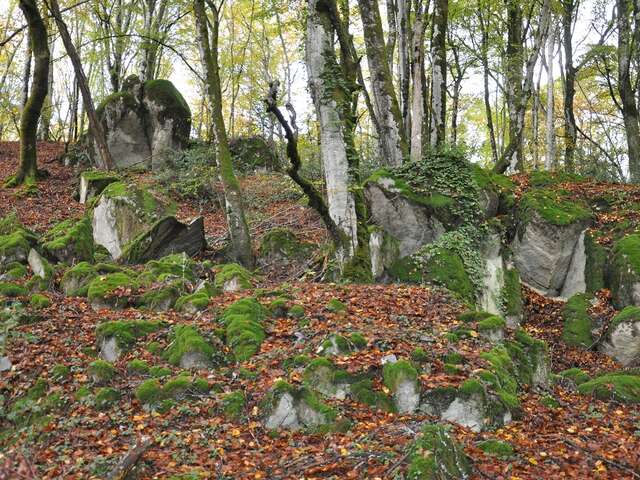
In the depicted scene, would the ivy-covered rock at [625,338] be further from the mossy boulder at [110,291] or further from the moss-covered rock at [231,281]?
the mossy boulder at [110,291]

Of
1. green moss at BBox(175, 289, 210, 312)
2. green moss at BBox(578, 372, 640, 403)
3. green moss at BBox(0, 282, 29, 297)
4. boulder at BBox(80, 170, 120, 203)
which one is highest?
boulder at BBox(80, 170, 120, 203)

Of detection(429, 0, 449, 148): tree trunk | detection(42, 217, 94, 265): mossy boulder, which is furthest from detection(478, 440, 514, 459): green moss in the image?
detection(429, 0, 449, 148): tree trunk

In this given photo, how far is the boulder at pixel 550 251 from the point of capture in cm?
1184

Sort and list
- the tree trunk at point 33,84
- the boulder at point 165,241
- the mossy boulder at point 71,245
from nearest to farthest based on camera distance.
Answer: the mossy boulder at point 71,245
the boulder at point 165,241
the tree trunk at point 33,84

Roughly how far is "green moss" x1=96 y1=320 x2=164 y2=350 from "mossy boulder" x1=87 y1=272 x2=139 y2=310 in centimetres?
109

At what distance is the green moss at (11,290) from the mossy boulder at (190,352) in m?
2.92

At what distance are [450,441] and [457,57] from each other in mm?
21026

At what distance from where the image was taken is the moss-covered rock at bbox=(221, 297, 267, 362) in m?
6.43

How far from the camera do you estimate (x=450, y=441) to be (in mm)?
4238

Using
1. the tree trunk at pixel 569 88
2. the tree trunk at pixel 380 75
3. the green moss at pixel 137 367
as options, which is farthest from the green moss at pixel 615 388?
the tree trunk at pixel 569 88

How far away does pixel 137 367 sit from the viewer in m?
6.07

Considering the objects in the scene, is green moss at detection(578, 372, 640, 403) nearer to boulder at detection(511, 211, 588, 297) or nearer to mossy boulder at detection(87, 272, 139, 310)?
boulder at detection(511, 211, 588, 297)

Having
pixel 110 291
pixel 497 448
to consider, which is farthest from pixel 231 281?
pixel 497 448

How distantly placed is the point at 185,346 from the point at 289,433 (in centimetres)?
195
